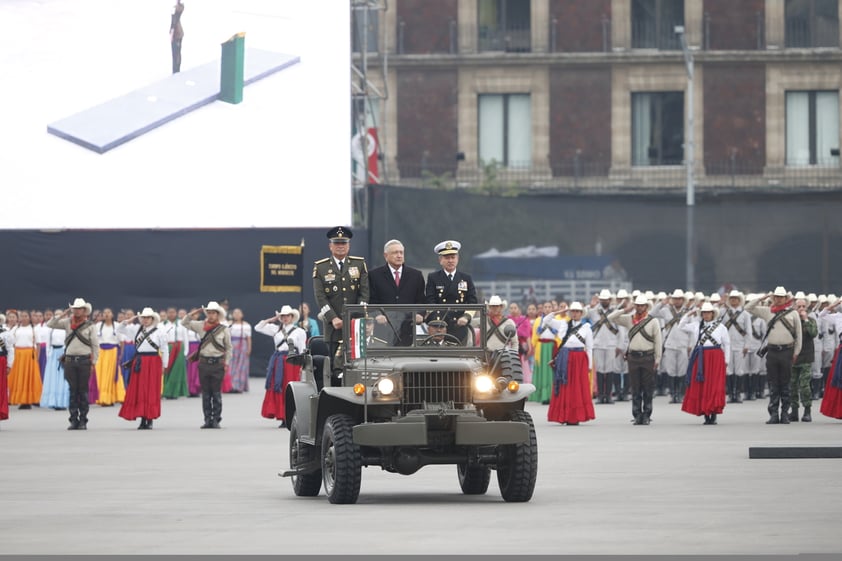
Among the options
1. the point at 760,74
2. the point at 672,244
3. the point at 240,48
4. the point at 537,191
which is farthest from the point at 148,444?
the point at 760,74

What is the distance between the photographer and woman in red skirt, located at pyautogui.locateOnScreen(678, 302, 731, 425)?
1122 inches

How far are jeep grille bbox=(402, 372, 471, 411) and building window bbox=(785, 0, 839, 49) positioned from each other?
46668mm

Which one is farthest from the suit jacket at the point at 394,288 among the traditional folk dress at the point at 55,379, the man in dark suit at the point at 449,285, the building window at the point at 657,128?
the building window at the point at 657,128

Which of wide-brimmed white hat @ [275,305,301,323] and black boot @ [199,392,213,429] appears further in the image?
wide-brimmed white hat @ [275,305,301,323]

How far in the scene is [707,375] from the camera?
93.8ft

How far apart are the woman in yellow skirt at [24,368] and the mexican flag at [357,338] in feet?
63.6

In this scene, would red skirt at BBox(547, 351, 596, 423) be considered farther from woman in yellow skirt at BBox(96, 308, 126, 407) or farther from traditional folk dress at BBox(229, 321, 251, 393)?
traditional folk dress at BBox(229, 321, 251, 393)

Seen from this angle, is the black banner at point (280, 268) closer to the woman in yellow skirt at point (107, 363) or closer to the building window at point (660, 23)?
the woman in yellow skirt at point (107, 363)

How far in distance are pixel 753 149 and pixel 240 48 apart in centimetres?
2505

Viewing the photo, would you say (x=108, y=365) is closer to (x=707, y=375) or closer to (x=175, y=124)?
(x=175, y=124)

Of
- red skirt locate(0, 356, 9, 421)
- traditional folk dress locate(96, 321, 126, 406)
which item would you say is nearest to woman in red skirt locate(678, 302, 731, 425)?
red skirt locate(0, 356, 9, 421)

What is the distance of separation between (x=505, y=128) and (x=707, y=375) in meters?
33.2

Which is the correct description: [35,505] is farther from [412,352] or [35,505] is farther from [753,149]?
[753,149]

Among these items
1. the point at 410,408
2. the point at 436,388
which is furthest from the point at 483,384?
the point at 410,408
